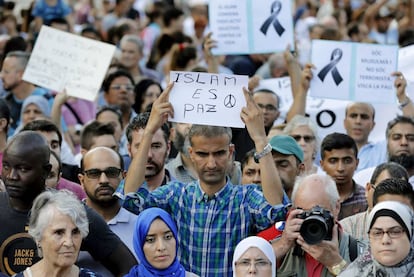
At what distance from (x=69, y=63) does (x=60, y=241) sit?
5.32 metres

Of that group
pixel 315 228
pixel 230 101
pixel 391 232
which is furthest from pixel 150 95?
pixel 391 232

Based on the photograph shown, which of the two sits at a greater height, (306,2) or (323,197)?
(306,2)

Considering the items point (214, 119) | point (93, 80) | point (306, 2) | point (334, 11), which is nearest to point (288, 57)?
point (93, 80)

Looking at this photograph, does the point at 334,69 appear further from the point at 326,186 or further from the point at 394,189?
the point at 326,186

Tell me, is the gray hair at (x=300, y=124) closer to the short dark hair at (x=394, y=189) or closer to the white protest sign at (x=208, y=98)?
the short dark hair at (x=394, y=189)

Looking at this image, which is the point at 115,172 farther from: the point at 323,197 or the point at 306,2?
the point at 306,2

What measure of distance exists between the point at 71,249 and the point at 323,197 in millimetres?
1603

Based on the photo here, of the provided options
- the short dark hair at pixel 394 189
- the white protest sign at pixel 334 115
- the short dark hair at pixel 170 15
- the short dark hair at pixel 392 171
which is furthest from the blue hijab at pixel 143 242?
the short dark hair at pixel 170 15

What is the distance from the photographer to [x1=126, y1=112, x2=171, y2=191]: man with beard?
866cm

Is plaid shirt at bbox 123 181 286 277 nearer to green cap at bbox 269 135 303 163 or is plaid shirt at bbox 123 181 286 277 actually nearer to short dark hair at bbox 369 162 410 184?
green cap at bbox 269 135 303 163

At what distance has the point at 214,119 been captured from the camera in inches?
299

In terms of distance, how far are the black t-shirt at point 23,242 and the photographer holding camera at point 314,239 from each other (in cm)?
96

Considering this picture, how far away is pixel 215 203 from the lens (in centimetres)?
730

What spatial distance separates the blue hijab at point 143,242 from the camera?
688 cm
